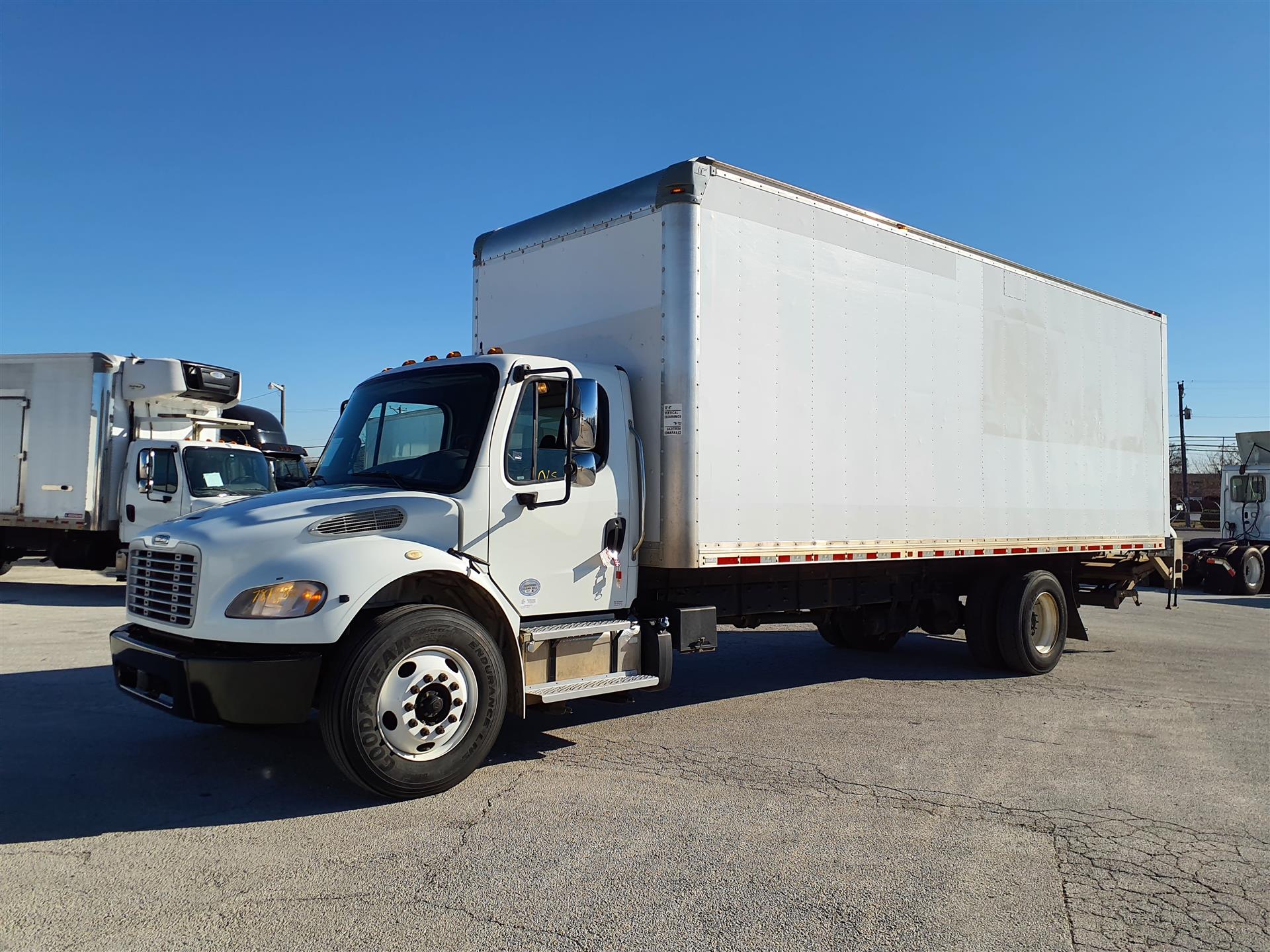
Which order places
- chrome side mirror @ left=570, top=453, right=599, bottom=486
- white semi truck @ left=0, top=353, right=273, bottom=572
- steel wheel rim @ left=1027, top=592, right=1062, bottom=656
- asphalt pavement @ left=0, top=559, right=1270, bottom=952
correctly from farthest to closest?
white semi truck @ left=0, top=353, right=273, bottom=572 → steel wheel rim @ left=1027, top=592, right=1062, bottom=656 → chrome side mirror @ left=570, top=453, right=599, bottom=486 → asphalt pavement @ left=0, top=559, right=1270, bottom=952

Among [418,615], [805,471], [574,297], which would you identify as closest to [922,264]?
[805,471]

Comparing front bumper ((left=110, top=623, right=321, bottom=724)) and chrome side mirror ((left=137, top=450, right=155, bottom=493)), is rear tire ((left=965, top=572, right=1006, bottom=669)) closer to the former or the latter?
front bumper ((left=110, top=623, right=321, bottom=724))

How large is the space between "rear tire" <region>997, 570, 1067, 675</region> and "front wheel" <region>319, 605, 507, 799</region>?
5984 mm

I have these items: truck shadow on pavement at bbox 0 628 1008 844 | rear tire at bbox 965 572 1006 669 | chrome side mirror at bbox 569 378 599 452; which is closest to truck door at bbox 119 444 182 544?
truck shadow on pavement at bbox 0 628 1008 844

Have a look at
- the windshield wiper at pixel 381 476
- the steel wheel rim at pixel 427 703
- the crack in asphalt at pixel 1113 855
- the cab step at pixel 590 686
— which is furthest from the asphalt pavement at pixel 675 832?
the windshield wiper at pixel 381 476

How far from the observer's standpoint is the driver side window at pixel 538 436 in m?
5.80

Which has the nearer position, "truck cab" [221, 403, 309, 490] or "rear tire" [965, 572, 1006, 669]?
"rear tire" [965, 572, 1006, 669]

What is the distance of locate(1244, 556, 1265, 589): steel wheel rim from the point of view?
821 inches

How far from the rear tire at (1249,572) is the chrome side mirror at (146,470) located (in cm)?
2164

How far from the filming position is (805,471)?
709cm

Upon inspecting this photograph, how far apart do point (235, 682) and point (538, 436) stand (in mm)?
2260

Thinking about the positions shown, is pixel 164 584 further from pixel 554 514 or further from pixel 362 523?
pixel 554 514

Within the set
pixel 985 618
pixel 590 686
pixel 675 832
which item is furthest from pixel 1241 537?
pixel 675 832

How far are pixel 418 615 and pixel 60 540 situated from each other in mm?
13263
